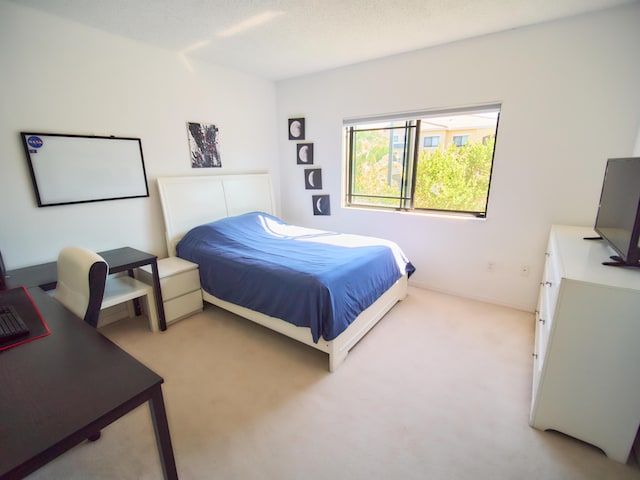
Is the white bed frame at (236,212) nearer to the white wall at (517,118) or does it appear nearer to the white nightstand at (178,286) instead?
the white nightstand at (178,286)

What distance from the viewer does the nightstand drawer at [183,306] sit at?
2.59m

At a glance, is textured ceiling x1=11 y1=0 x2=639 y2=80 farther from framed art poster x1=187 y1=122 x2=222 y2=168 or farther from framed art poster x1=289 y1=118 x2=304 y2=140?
framed art poster x1=289 y1=118 x2=304 y2=140

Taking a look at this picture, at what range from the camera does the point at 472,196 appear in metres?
3.09

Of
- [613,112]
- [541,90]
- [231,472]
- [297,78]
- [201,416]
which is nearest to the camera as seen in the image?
[231,472]

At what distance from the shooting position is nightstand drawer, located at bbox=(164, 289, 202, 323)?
8.48 ft

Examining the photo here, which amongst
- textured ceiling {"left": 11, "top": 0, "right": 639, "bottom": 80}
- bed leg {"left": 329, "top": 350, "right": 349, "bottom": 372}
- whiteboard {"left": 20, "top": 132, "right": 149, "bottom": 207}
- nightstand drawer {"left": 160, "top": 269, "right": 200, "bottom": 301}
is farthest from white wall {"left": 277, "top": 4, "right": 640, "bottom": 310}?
whiteboard {"left": 20, "top": 132, "right": 149, "bottom": 207}

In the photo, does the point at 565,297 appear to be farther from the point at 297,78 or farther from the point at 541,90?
the point at 297,78

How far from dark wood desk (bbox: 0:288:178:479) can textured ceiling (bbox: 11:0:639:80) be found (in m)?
2.22

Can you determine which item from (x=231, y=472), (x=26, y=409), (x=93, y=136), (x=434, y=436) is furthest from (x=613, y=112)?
(x=93, y=136)

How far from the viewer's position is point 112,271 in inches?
85.7

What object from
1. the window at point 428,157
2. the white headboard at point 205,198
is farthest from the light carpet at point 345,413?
the window at point 428,157

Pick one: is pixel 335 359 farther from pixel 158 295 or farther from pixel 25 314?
pixel 25 314

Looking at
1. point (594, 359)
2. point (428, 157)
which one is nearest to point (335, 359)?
point (594, 359)

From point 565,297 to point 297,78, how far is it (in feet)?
11.7
